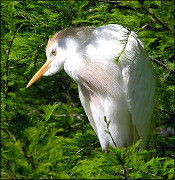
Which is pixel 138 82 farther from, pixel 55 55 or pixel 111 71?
pixel 55 55

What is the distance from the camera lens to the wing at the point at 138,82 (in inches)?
73.9

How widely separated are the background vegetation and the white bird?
0.13 meters

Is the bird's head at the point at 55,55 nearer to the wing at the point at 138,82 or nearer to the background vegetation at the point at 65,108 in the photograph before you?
the background vegetation at the point at 65,108

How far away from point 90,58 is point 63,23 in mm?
422

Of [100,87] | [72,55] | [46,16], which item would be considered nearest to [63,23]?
[46,16]

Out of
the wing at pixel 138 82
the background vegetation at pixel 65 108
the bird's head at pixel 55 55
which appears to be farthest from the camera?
the bird's head at pixel 55 55

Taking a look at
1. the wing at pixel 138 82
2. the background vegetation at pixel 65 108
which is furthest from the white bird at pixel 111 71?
the background vegetation at pixel 65 108

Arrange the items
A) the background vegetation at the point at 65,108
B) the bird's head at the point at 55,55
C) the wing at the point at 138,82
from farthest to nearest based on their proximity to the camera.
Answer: the bird's head at the point at 55,55 → the wing at the point at 138,82 → the background vegetation at the point at 65,108

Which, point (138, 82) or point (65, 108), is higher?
point (138, 82)

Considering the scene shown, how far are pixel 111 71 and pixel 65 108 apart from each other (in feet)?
2.48

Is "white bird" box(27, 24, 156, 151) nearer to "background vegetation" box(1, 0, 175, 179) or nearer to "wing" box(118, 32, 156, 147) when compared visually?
"wing" box(118, 32, 156, 147)

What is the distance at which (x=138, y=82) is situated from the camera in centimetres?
194

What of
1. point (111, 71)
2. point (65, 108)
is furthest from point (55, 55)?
point (65, 108)

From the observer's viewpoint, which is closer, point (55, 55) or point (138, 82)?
point (138, 82)
